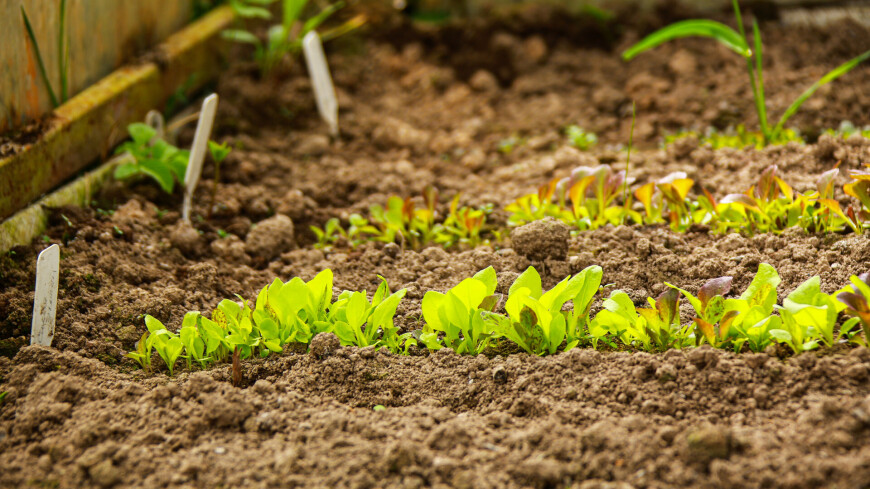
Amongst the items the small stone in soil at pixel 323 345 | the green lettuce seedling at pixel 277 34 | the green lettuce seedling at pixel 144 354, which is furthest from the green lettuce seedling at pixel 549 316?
the green lettuce seedling at pixel 277 34

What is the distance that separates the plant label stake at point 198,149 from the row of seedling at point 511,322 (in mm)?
718

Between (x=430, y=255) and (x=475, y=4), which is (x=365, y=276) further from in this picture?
(x=475, y=4)

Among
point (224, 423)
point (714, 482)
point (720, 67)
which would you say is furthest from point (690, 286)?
point (720, 67)

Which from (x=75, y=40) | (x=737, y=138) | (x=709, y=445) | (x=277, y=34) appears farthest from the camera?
(x=277, y=34)

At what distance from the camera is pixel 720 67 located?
3.40 meters

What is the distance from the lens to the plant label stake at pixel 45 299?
1753 millimetres

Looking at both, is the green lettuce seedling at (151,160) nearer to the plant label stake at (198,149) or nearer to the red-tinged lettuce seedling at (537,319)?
the plant label stake at (198,149)

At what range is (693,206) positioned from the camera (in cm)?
231

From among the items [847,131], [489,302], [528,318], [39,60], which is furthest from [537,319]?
[39,60]

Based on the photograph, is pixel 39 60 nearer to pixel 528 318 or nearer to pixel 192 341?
pixel 192 341

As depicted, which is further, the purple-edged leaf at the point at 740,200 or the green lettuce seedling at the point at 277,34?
the green lettuce seedling at the point at 277,34

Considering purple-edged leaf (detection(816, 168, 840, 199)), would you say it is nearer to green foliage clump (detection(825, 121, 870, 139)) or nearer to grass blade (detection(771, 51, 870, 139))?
grass blade (detection(771, 51, 870, 139))

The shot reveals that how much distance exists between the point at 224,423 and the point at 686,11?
3343 mm

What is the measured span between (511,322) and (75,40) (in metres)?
1.95
